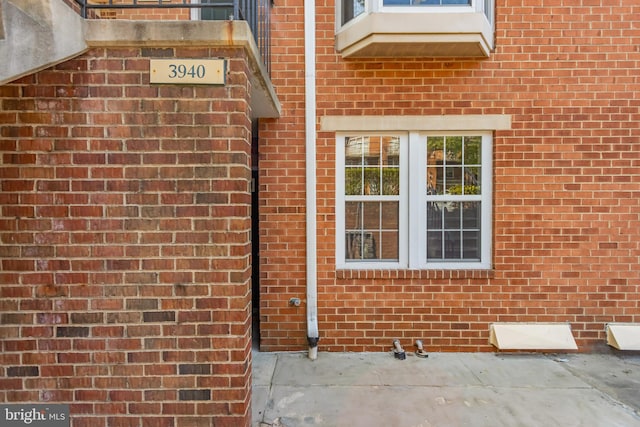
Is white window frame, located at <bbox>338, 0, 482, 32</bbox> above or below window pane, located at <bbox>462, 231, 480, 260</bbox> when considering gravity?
above

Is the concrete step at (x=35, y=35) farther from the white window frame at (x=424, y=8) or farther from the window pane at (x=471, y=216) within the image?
the window pane at (x=471, y=216)

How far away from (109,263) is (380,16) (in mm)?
3482

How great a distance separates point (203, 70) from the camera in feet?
7.66

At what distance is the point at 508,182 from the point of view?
169 inches

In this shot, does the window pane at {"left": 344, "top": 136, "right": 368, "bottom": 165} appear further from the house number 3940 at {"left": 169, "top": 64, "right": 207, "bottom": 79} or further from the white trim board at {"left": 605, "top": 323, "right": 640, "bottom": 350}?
the white trim board at {"left": 605, "top": 323, "right": 640, "bottom": 350}

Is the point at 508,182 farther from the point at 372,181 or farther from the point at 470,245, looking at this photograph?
the point at 372,181

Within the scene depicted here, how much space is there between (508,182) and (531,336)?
5.98 feet

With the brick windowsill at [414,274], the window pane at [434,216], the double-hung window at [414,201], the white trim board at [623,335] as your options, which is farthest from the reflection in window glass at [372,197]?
the white trim board at [623,335]

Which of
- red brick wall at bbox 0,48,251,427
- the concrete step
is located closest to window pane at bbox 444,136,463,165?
red brick wall at bbox 0,48,251,427

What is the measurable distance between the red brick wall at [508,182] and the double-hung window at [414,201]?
0.16 metres

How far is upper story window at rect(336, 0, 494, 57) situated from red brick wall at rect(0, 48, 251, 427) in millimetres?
2085

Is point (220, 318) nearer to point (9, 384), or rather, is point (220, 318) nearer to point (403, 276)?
point (9, 384)

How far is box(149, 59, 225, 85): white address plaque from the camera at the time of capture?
2.33 metres

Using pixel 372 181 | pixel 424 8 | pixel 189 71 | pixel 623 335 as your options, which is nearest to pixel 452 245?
pixel 372 181
